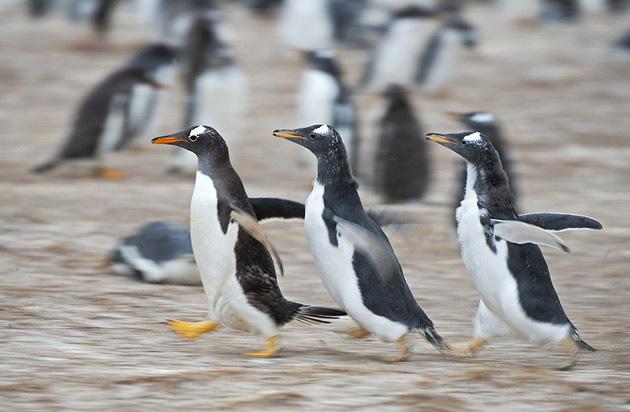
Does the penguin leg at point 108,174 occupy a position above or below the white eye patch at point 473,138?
below

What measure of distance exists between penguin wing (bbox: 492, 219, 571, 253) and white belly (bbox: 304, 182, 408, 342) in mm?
498

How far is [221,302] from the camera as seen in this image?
478 centimetres

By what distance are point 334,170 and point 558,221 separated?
0.85m

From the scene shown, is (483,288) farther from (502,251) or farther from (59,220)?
(59,220)

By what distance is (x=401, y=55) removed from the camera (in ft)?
46.0

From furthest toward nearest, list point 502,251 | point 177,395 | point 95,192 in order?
point 95,192
point 502,251
point 177,395

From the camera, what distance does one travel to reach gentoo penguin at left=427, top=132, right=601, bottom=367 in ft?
15.2

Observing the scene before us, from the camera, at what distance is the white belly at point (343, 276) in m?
4.64

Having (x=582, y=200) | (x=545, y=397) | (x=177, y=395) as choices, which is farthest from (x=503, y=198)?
(x=582, y=200)

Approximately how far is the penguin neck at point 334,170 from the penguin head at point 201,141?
1.19 feet

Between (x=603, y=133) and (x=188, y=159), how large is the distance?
4191 millimetres

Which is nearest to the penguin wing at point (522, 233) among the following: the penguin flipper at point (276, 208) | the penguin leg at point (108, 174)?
the penguin flipper at point (276, 208)

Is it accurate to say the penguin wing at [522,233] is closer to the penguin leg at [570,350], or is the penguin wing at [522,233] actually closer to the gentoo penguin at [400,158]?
the penguin leg at [570,350]

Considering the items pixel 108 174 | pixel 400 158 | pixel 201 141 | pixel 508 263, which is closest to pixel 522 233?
pixel 508 263
